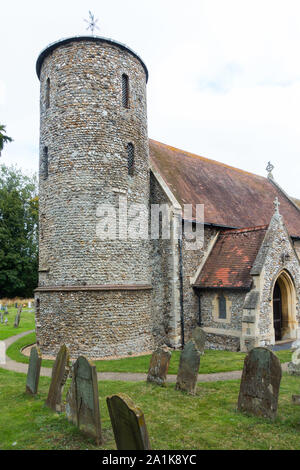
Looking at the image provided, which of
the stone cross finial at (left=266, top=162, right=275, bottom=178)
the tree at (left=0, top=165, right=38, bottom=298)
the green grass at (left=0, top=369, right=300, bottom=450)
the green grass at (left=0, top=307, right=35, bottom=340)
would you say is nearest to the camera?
the green grass at (left=0, top=369, right=300, bottom=450)

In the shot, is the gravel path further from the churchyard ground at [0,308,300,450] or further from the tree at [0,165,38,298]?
the tree at [0,165,38,298]

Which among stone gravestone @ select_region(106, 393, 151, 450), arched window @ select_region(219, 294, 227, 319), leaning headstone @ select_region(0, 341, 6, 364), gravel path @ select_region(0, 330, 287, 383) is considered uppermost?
arched window @ select_region(219, 294, 227, 319)

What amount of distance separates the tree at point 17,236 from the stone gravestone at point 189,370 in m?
34.4

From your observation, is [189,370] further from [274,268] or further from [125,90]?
[125,90]

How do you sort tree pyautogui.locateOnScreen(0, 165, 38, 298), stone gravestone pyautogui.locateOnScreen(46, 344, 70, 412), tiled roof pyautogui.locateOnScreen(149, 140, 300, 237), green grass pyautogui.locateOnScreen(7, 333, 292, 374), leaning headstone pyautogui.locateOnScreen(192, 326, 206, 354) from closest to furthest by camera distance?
stone gravestone pyautogui.locateOnScreen(46, 344, 70, 412), green grass pyautogui.locateOnScreen(7, 333, 292, 374), leaning headstone pyautogui.locateOnScreen(192, 326, 206, 354), tiled roof pyautogui.locateOnScreen(149, 140, 300, 237), tree pyautogui.locateOnScreen(0, 165, 38, 298)

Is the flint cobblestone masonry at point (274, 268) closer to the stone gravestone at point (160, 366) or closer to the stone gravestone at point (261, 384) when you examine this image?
the stone gravestone at point (160, 366)

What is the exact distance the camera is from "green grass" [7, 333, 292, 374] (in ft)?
33.0

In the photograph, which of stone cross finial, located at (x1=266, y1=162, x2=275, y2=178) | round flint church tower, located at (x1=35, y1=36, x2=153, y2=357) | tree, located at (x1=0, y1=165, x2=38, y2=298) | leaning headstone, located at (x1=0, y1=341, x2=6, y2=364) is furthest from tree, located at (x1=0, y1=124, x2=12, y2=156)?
tree, located at (x1=0, y1=165, x2=38, y2=298)

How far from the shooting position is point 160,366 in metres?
8.38

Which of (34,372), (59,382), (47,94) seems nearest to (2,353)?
(34,372)

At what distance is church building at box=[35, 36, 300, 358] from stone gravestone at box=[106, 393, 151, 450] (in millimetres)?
7385

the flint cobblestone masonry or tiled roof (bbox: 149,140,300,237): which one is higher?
tiled roof (bbox: 149,140,300,237)

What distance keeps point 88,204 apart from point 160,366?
6374mm
